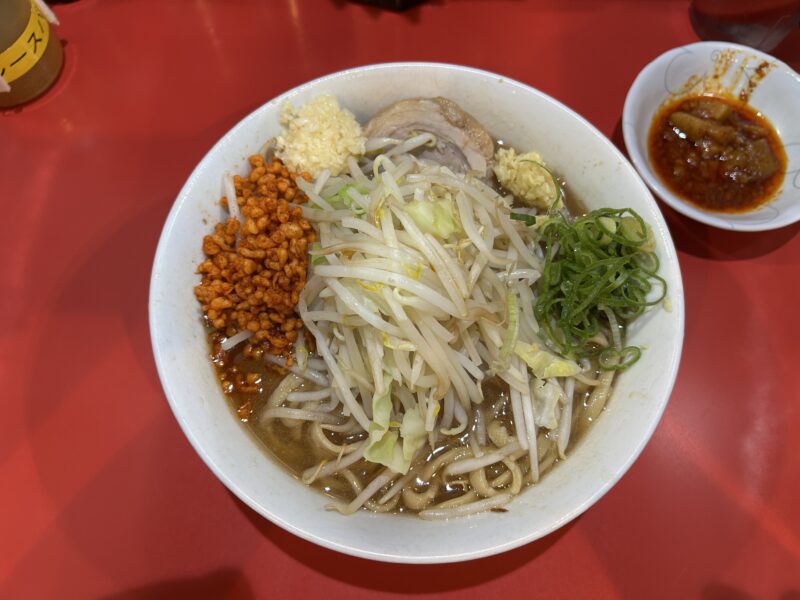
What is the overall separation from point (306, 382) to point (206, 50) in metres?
1.67

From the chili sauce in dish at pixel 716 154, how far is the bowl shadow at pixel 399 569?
1462mm

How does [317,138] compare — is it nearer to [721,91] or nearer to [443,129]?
[443,129]

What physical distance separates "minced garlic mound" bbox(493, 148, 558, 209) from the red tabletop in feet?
2.26

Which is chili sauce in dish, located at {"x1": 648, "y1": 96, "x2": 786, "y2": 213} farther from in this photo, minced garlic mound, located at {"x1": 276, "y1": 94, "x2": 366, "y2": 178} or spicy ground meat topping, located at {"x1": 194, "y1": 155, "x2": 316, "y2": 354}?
spicy ground meat topping, located at {"x1": 194, "y1": 155, "x2": 316, "y2": 354}

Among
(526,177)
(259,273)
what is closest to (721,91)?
(526,177)

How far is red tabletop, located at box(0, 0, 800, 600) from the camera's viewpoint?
173cm

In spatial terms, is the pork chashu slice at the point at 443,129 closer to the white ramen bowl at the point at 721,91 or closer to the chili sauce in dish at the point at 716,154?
the white ramen bowl at the point at 721,91

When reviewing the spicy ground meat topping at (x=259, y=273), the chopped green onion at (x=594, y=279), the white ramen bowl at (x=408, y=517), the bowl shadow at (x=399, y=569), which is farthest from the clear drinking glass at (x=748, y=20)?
the bowl shadow at (x=399, y=569)

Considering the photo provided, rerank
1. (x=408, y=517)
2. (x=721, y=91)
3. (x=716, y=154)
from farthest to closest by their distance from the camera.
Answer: (x=721, y=91), (x=716, y=154), (x=408, y=517)

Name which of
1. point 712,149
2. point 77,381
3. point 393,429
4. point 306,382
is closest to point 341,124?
point 306,382

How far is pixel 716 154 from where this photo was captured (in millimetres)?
2143

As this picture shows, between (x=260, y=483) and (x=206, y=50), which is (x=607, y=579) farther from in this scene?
(x=206, y=50)

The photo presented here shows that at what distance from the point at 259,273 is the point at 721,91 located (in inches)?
79.9

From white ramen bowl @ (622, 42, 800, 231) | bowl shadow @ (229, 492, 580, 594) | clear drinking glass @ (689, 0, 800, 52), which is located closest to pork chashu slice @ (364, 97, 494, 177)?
white ramen bowl @ (622, 42, 800, 231)
